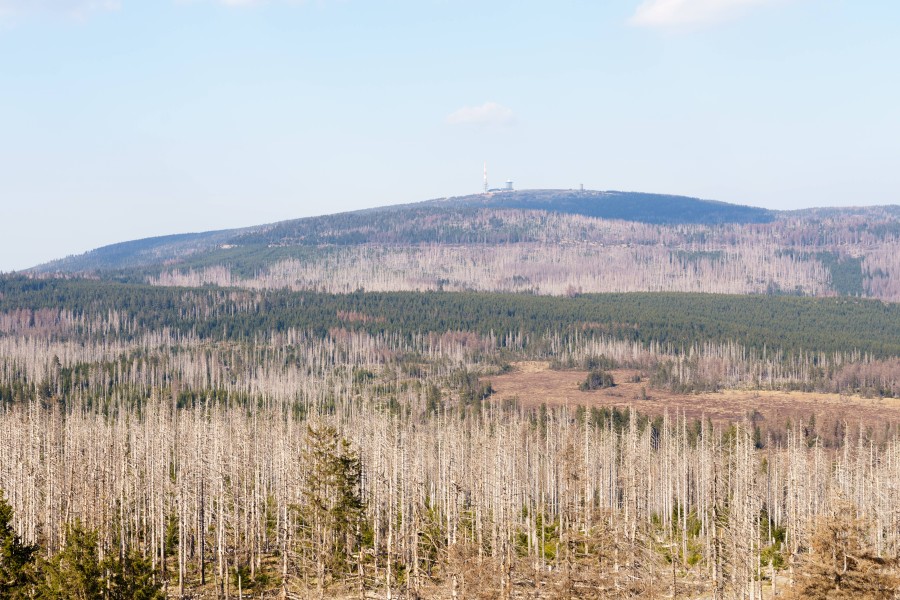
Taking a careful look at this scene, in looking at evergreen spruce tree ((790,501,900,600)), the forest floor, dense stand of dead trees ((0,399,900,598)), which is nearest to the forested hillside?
evergreen spruce tree ((790,501,900,600))

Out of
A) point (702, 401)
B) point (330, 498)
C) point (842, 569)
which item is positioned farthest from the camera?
point (702, 401)

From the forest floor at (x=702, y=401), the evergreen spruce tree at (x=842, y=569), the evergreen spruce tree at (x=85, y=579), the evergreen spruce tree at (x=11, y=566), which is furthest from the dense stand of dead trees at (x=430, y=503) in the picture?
the forest floor at (x=702, y=401)

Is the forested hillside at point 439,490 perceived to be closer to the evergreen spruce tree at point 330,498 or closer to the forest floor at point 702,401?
the evergreen spruce tree at point 330,498

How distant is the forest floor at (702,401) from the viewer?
132 meters

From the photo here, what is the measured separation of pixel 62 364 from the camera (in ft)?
577

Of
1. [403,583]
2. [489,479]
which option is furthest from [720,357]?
[403,583]

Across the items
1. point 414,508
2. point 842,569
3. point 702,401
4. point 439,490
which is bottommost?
point 702,401

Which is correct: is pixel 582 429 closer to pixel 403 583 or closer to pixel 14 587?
pixel 403 583

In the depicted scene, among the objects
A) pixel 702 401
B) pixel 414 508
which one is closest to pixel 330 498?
pixel 414 508

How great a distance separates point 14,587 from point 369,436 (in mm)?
40061

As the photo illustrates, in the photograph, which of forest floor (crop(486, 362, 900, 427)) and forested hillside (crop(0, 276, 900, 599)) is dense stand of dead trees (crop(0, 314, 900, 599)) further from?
forest floor (crop(486, 362, 900, 427))

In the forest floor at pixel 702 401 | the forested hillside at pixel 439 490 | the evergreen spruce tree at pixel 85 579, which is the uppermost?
the evergreen spruce tree at pixel 85 579

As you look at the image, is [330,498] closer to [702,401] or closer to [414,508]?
[414,508]

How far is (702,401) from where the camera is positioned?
15175 cm
